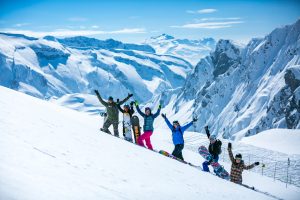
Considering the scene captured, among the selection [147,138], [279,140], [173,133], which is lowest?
[279,140]

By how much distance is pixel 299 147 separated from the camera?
119 feet

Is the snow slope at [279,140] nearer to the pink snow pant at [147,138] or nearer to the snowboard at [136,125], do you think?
the pink snow pant at [147,138]

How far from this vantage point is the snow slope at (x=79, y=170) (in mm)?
6840

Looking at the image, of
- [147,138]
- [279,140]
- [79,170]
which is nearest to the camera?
[79,170]

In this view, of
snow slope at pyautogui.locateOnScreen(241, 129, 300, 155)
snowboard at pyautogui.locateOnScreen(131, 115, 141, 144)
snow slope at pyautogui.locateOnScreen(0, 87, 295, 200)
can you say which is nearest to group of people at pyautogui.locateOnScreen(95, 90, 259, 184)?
snowboard at pyautogui.locateOnScreen(131, 115, 141, 144)

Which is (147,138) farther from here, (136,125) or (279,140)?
(279,140)

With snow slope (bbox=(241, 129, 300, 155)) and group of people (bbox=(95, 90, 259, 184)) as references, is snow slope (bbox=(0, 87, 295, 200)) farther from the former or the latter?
snow slope (bbox=(241, 129, 300, 155))

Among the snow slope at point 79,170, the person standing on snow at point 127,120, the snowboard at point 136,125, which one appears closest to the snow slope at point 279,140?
the snowboard at point 136,125

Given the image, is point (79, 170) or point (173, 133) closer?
point (79, 170)

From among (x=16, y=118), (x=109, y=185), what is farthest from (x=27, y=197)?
(x=16, y=118)

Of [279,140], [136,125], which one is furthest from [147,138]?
[279,140]

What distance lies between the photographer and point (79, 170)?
8.92 meters

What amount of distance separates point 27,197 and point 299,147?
3449 centimetres

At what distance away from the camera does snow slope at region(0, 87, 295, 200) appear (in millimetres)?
6840
